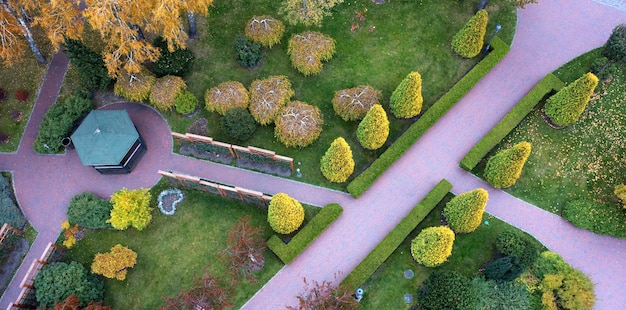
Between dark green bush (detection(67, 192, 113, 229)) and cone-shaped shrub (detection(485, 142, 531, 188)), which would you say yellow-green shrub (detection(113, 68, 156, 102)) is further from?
cone-shaped shrub (detection(485, 142, 531, 188))

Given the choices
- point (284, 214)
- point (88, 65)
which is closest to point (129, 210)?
point (284, 214)

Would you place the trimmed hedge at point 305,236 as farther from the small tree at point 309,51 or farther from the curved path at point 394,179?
the small tree at point 309,51

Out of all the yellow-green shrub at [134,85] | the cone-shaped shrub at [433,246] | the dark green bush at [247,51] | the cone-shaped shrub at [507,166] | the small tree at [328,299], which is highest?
the dark green bush at [247,51]

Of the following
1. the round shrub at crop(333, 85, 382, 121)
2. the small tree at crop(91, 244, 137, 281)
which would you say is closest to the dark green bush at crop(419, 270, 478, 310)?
the round shrub at crop(333, 85, 382, 121)

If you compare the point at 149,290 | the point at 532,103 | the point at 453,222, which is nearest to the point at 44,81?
the point at 149,290

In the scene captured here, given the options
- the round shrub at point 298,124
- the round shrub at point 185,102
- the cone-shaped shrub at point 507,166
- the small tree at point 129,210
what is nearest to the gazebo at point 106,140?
the small tree at point 129,210

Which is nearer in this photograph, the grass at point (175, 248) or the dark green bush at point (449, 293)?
the dark green bush at point (449, 293)

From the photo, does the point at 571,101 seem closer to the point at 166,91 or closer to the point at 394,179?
the point at 394,179
